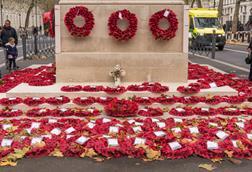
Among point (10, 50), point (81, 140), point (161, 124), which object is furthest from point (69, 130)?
point (10, 50)

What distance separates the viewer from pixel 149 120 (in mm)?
7539

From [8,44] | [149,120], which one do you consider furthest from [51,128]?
[8,44]

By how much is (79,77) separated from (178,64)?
2532 mm

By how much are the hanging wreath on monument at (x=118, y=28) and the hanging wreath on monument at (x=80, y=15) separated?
51cm

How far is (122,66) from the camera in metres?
10.2

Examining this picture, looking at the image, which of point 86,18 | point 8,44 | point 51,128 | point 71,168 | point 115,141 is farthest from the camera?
point 8,44

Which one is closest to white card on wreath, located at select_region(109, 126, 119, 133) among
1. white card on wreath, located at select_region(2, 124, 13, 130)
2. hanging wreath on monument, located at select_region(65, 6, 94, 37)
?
white card on wreath, located at select_region(2, 124, 13, 130)

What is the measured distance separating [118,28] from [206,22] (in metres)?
22.9

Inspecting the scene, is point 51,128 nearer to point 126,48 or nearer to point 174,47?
point 126,48

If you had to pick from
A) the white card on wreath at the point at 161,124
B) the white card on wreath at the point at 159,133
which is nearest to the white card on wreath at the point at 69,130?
the white card on wreath at the point at 159,133

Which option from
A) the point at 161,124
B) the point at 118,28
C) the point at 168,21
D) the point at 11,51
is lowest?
the point at 161,124

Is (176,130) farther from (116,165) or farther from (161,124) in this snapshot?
(116,165)

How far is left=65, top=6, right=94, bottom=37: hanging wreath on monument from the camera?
33.0ft

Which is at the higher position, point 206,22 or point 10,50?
point 206,22
